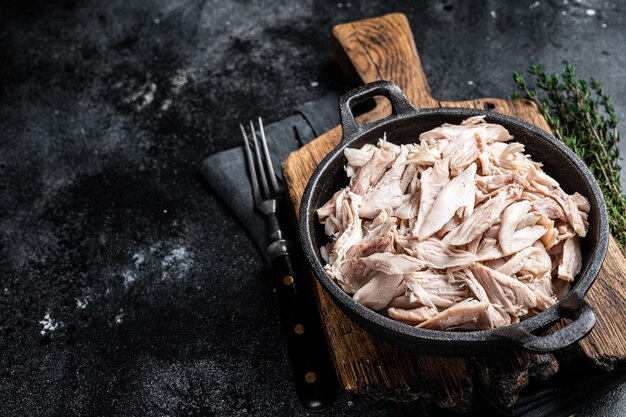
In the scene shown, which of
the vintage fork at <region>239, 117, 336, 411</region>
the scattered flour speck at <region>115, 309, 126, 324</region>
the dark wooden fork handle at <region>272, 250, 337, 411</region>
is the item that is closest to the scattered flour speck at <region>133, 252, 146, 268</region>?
the scattered flour speck at <region>115, 309, 126, 324</region>

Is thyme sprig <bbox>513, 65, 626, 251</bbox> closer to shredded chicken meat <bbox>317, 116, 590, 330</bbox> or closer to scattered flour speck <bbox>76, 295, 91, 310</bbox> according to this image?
shredded chicken meat <bbox>317, 116, 590, 330</bbox>

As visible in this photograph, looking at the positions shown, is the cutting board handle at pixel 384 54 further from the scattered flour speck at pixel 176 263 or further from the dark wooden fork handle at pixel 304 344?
the scattered flour speck at pixel 176 263

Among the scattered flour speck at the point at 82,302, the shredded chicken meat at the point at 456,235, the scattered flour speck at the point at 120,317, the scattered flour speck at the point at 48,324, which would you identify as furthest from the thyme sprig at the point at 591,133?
the scattered flour speck at the point at 48,324

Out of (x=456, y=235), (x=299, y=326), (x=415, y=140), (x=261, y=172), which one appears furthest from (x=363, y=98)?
(x=299, y=326)

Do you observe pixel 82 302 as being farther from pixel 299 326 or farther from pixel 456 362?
pixel 456 362

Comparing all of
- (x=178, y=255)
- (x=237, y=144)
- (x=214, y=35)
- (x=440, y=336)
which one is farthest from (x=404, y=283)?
(x=214, y=35)

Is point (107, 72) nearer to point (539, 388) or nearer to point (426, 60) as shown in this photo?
point (426, 60)
